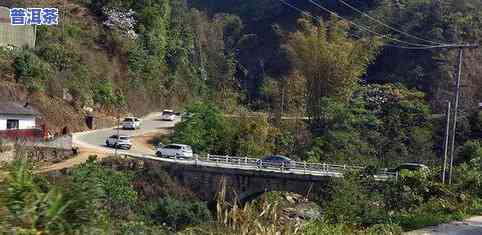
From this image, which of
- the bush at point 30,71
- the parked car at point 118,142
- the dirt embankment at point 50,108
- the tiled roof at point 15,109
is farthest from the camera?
the bush at point 30,71

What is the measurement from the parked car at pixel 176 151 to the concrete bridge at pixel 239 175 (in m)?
1.34

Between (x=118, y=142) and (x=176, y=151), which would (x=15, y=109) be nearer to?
(x=118, y=142)

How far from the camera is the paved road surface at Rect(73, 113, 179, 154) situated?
3269 cm

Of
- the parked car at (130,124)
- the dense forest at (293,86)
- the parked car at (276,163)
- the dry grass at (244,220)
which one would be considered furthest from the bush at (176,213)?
the parked car at (130,124)

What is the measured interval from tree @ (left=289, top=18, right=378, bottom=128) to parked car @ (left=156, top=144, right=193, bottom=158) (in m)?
11.6

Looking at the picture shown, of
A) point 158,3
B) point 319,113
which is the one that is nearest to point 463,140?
point 319,113

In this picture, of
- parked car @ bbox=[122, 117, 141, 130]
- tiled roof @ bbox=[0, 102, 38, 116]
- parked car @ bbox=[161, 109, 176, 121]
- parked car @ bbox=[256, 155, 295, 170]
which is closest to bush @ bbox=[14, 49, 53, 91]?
A: tiled roof @ bbox=[0, 102, 38, 116]

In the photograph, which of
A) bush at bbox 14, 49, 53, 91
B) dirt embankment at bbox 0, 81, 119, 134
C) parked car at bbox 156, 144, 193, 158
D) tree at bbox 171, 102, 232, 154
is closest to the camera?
parked car at bbox 156, 144, 193, 158

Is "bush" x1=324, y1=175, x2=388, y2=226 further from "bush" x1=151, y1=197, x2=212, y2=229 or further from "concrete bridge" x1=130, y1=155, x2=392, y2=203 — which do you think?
"concrete bridge" x1=130, y1=155, x2=392, y2=203

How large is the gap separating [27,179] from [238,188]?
80.7 feet

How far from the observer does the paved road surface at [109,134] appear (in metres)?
32.7

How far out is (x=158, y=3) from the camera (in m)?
49.0

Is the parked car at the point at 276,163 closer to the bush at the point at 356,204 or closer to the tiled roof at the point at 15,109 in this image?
the bush at the point at 356,204

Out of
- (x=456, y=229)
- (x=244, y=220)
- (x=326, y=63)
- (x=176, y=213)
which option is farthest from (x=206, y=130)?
(x=244, y=220)
